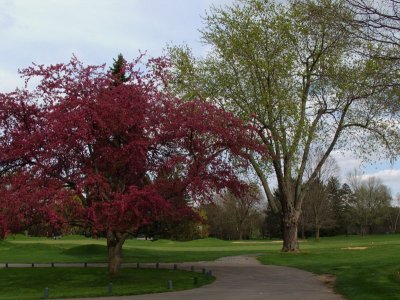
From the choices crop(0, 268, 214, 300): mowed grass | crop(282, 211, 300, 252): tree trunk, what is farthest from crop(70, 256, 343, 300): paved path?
crop(282, 211, 300, 252): tree trunk

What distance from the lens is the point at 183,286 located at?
16719 millimetres

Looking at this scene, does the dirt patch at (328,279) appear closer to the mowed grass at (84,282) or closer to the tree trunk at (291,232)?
the mowed grass at (84,282)

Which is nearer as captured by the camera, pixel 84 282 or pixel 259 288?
pixel 259 288

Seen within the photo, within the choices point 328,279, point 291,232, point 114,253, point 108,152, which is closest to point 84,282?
point 114,253

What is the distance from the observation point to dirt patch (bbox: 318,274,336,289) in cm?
1634

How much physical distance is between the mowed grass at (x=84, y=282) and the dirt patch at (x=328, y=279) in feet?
13.3

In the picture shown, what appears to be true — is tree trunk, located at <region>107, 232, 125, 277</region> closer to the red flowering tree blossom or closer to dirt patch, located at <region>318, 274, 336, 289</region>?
Answer: the red flowering tree blossom

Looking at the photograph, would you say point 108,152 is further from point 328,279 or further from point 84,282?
point 328,279

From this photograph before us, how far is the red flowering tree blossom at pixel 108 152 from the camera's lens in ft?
54.7

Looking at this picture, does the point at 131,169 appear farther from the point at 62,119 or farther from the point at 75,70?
the point at 75,70

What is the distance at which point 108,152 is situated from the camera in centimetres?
1780

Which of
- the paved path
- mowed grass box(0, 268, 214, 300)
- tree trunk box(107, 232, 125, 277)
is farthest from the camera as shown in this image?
tree trunk box(107, 232, 125, 277)

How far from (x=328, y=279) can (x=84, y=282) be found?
8.99m

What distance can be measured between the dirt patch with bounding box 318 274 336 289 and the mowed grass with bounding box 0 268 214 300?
160 inches
